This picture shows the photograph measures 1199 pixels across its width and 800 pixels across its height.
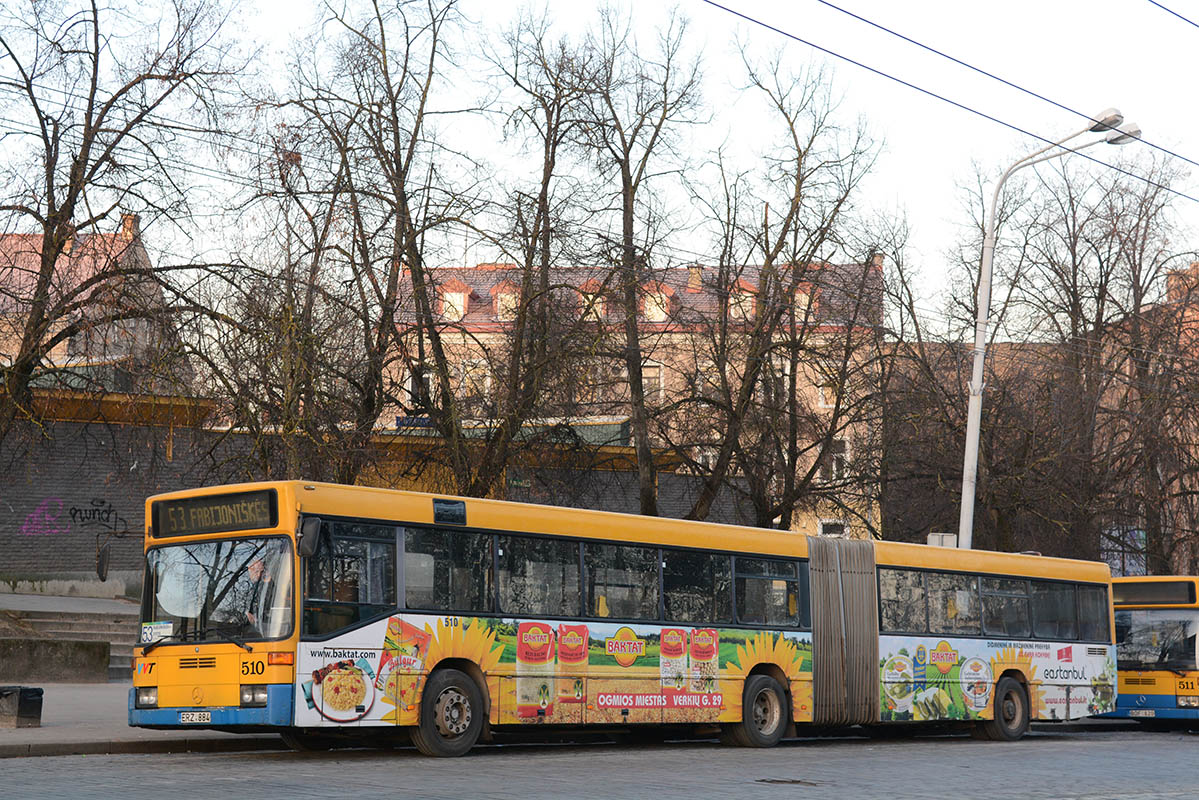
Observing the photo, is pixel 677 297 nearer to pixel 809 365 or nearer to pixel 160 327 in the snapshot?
pixel 809 365

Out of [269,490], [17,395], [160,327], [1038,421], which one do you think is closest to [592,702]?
[269,490]

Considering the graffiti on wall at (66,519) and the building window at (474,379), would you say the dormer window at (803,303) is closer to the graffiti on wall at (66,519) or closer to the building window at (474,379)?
the building window at (474,379)

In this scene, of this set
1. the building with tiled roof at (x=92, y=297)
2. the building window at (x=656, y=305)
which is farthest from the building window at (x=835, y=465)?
the building with tiled roof at (x=92, y=297)

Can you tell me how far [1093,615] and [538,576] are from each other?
11204 millimetres

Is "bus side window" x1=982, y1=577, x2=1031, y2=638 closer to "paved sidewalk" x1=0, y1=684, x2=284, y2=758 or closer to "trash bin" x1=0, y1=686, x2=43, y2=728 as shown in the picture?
"paved sidewalk" x1=0, y1=684, x2=284, y2=758

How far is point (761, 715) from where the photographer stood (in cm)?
1836

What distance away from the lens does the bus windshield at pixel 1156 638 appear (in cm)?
2430

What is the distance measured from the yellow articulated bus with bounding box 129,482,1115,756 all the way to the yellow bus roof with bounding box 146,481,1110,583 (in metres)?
0.03

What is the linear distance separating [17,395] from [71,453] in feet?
43.8

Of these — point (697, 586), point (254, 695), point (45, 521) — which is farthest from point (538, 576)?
point (45, 521)

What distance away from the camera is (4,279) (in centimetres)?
1959

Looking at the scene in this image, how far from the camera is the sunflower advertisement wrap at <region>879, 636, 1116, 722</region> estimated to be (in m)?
19.8

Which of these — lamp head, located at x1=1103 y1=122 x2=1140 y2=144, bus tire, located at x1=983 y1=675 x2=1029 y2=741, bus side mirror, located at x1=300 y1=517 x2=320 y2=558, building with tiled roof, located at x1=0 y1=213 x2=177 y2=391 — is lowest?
bus tire, located at x1=983 y1=675 x2=1029 y2=741

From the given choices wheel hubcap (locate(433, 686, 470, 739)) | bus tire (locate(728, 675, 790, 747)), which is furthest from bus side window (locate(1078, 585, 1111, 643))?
wheel hubcap (locate(433, 686, 470, 739))
